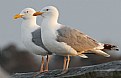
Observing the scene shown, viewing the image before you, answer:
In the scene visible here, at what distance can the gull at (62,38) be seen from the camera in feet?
51.0

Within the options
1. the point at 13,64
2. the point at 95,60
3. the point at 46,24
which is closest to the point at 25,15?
the point at 46,24

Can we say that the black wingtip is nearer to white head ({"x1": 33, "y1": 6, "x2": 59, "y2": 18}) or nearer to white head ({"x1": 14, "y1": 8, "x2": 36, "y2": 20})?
white head ({"x1": 33, "y1": 6, "x2": 59, "y2": 18})

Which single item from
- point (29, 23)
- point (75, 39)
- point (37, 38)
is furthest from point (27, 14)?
point (75, 39)

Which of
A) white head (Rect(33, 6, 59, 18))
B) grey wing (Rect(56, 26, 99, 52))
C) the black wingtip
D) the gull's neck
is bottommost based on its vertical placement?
the black wingtip

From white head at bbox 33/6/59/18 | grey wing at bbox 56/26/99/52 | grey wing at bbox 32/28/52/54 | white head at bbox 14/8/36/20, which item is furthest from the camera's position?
white head at bbox 14/8/36/20

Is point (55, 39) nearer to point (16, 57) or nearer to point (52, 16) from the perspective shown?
point (52, 16)

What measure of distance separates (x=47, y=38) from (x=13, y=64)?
3787cm

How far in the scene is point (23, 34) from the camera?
17.2 metres

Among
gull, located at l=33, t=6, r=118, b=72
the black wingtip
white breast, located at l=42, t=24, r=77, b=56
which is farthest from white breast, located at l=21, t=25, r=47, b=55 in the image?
the black wingtip

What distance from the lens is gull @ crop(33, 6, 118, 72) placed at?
15555mm

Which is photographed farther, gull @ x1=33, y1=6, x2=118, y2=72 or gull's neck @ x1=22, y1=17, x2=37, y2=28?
gull's neck @ x1=22, y1=17, x2=37, y2=28

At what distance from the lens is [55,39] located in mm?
15523

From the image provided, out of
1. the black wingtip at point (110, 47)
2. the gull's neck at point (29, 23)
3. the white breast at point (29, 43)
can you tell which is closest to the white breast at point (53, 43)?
the white breast at point (29, 43)

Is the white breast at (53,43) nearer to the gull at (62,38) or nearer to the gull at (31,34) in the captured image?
the gull at (62,38)
